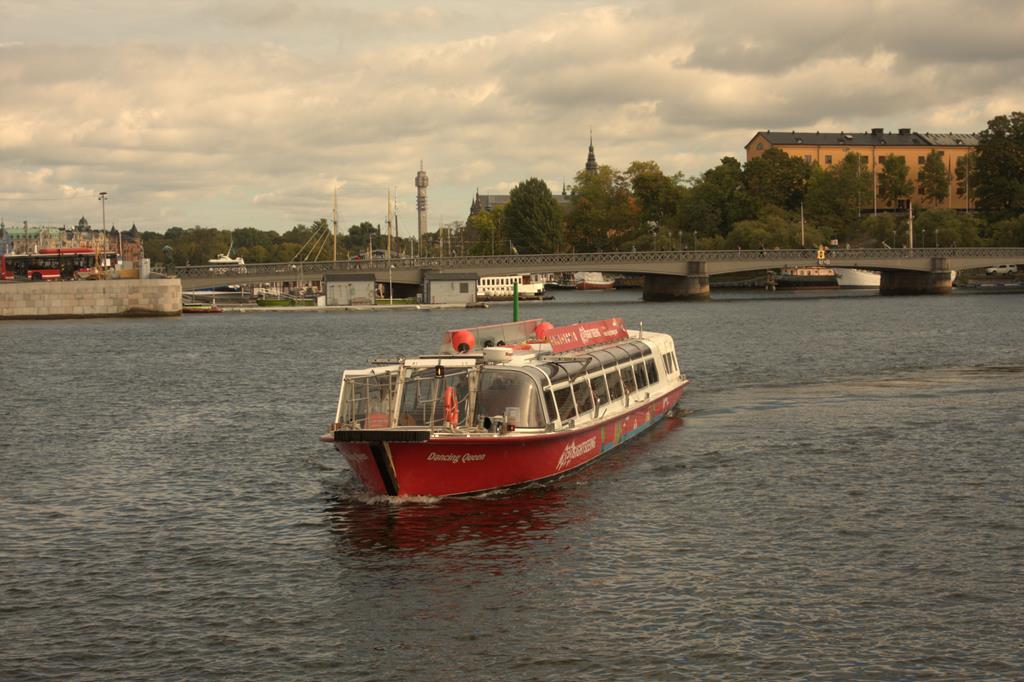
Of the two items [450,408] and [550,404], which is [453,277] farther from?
[450,408]

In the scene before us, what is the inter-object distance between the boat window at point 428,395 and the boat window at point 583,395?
414 cm

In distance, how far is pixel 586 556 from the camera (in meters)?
27.7

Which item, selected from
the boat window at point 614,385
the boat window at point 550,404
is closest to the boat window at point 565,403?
the boat window at point 550,404

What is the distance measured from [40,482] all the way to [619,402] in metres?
18.0

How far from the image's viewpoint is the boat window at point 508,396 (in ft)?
108

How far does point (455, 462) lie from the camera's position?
31594mm

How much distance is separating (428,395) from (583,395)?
19.1 ft

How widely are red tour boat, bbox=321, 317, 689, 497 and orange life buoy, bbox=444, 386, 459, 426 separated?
0.03m

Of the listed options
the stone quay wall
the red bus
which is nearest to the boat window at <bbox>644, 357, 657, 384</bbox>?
the stone quay wall

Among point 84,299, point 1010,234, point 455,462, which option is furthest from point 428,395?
point 1010,234

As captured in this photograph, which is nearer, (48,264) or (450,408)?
(450,408)

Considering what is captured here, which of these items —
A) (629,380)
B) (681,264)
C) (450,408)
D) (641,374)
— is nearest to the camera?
(450,408)

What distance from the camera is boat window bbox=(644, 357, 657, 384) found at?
46388mm

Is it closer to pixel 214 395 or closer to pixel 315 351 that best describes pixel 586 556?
pixel 214 395
